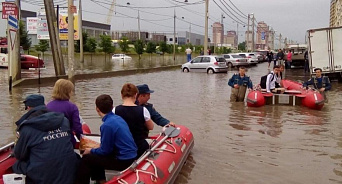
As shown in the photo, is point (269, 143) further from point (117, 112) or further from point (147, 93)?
point (117, 112)

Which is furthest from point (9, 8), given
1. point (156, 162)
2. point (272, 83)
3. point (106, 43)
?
point (106, 43)

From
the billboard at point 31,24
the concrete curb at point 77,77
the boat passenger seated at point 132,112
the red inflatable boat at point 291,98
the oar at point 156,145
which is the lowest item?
the oar at point 156,145

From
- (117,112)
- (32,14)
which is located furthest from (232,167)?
(32,14)

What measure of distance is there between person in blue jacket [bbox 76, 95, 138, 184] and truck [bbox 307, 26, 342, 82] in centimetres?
1822

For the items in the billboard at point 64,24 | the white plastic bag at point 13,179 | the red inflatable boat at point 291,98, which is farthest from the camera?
the billboard at point 64,24

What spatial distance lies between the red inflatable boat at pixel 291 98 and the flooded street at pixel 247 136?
252 millimetres

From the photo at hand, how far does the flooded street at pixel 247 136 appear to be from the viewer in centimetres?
666

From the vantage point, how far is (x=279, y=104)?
13945 mm

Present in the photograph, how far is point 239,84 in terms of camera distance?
14336 mm

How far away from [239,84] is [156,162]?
944 cm

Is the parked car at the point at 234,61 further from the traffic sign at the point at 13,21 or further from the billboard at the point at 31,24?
the billboard at the point at 31,24

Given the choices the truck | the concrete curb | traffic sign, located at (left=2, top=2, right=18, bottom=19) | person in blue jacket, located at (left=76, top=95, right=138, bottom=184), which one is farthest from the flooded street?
the truck

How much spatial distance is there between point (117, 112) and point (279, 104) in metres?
9.75

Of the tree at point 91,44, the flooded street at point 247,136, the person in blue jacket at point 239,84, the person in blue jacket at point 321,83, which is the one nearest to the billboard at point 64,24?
the tree at point 91,44
